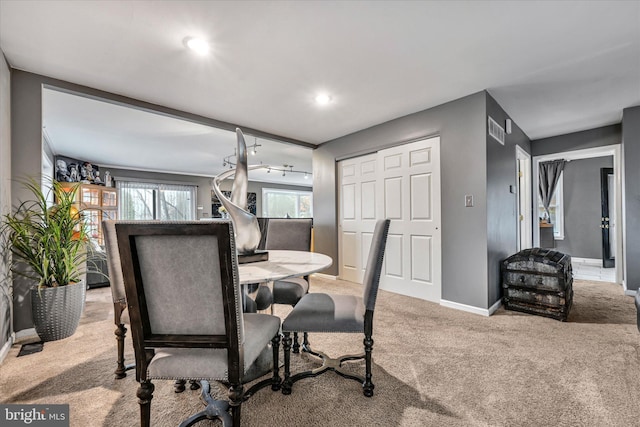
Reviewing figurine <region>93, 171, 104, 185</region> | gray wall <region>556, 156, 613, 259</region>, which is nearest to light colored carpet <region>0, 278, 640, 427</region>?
gray wall <region>556, 156, 613, 259</region>

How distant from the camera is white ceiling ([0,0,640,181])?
69.0 inches

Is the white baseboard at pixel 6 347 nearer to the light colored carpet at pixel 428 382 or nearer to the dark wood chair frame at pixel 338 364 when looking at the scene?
the light colored carpet at pixel 428 382

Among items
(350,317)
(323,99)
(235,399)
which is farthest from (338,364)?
(323,99)

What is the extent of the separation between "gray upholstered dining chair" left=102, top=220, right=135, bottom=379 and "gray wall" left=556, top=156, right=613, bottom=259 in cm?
789

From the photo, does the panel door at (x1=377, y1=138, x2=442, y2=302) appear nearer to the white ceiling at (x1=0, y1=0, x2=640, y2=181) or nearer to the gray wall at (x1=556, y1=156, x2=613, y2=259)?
the white ceiling at (x1=0, y1=0, x2=640, y2=181)

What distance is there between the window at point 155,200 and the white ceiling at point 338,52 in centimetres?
502

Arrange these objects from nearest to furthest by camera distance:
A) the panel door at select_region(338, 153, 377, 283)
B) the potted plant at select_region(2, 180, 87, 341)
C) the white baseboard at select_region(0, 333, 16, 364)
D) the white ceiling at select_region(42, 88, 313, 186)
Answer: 1. the white baseboard at select_region(0, 333, 16, 364)
2. the potted plant at select_region(2, 180, 87, 341)
3. the white ceiling at select_region(42, 88, 313, 186)
4. the panel door at select_region(338, 153, 377, 283)

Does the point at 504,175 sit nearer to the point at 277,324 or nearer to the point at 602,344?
the point at 602,344

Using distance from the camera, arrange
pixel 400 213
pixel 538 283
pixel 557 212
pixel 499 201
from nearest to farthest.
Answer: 1. pixel 538 283
2. pixel 499 201
3. pixel 400 213
4. pixel 557 212

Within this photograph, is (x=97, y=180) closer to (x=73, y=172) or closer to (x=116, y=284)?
(x=73, y=172)

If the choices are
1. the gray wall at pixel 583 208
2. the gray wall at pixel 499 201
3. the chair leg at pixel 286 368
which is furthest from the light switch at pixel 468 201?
the gray wall at pixel 583 208

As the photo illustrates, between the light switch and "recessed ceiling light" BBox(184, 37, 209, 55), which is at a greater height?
"recessed ceiling light" BBox(184, 37, 209, 55)

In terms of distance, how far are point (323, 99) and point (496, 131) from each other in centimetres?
195
